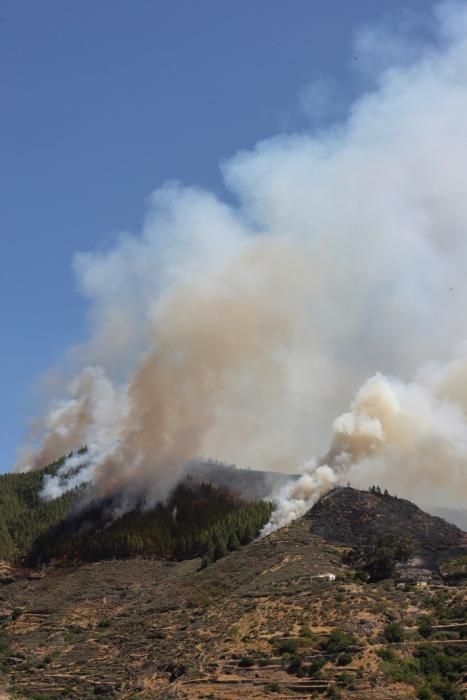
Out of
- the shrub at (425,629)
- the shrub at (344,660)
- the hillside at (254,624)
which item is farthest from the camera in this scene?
the shrub at (425,629)

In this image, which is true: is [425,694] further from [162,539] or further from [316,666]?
[162,539]

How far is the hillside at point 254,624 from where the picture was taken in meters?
104

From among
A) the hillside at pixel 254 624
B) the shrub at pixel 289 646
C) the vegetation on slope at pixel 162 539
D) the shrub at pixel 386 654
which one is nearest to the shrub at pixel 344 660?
the hillside at pixel 254 624

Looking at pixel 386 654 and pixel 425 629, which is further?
pixel 425 629

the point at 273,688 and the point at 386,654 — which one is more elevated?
the point at 386,654

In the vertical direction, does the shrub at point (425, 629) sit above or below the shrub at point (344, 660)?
above

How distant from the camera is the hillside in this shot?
342 ft

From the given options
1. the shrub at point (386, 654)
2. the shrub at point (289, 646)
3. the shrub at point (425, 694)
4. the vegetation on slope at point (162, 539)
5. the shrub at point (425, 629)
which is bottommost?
the shrub at point (425, 694)

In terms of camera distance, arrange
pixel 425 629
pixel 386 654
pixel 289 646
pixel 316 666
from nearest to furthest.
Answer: pixel 316 666
pixel 386 654
pixel 425 629
pixel 289 646

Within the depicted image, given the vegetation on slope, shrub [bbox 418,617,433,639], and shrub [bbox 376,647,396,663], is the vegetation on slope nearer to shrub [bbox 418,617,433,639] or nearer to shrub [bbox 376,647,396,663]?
shrub [bbox 418,617,433,639]

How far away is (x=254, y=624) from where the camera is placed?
401ft

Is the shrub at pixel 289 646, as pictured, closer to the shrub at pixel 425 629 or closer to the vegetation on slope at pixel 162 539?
the shrub at pixel 425 629

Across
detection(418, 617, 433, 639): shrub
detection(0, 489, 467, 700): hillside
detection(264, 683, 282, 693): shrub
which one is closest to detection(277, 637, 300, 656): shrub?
detection(0, 489, 467, 700): hillside

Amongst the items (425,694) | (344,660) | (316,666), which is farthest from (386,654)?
(425,694)
